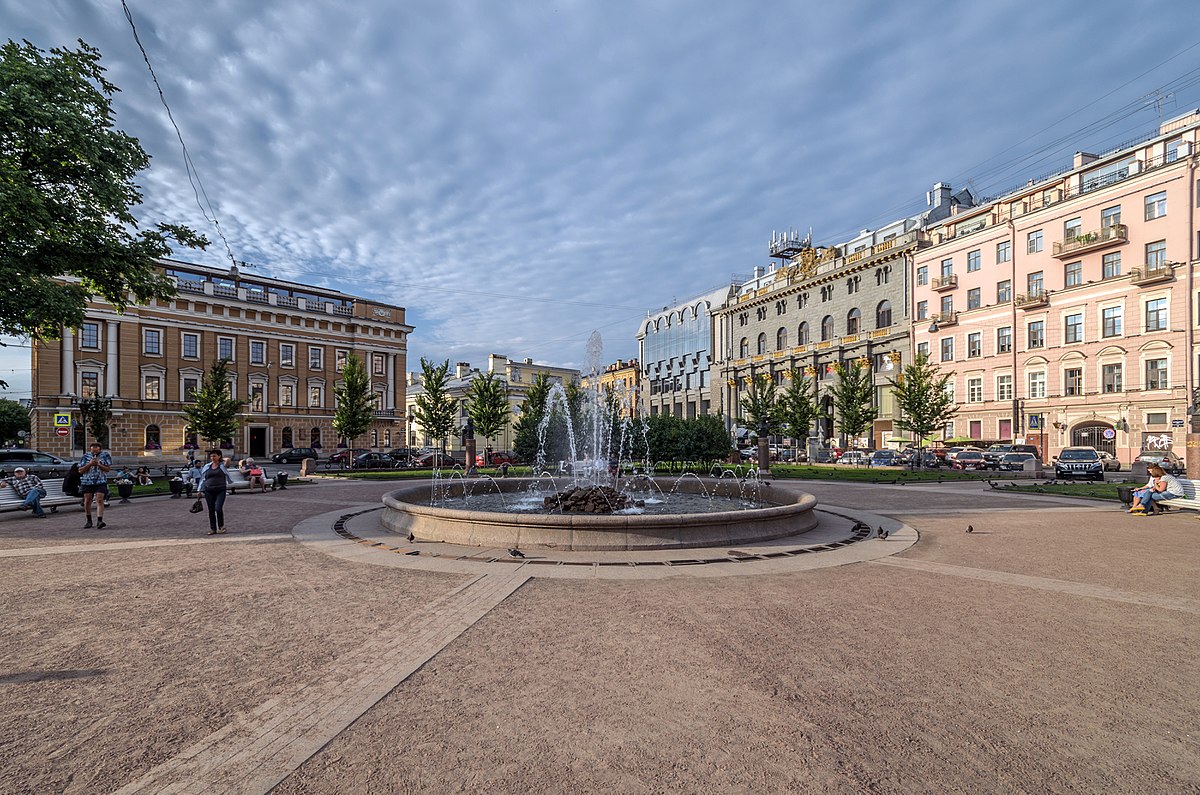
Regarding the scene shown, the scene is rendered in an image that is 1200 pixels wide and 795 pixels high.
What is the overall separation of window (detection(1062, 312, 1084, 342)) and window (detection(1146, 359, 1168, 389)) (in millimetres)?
4370

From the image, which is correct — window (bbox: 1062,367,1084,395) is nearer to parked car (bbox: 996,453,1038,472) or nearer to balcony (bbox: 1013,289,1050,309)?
balcony (bbox: 1013,289,1050,309)

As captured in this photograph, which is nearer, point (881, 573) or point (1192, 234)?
point (881, 573)

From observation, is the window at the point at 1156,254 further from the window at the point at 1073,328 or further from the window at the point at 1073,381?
the window at the point at 1073,381

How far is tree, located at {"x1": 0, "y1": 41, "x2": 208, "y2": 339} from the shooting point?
1330 cm

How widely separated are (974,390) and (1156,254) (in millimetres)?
13993

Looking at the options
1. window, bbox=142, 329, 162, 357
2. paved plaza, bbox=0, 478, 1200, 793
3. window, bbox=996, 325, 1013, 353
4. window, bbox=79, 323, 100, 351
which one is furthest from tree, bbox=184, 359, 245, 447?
window, bbox=996, 325, 1013, 353

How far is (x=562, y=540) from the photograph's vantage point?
9.12 m

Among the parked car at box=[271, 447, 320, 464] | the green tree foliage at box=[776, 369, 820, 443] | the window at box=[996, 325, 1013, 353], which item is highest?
the window at box=[996, 325, 1013, 353]

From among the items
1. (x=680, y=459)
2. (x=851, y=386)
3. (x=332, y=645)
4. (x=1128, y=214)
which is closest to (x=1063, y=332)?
(x=1128, y=214)

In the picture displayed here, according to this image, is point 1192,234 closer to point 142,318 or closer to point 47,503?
point 47,503

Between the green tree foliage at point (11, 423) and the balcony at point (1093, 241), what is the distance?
106685mm

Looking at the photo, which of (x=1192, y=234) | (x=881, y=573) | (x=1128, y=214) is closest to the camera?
(x=881, y=573)

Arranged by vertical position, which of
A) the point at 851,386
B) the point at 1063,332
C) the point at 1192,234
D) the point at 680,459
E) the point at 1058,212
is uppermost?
the point at 1058,212

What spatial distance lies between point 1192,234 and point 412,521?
46045 millimetres
